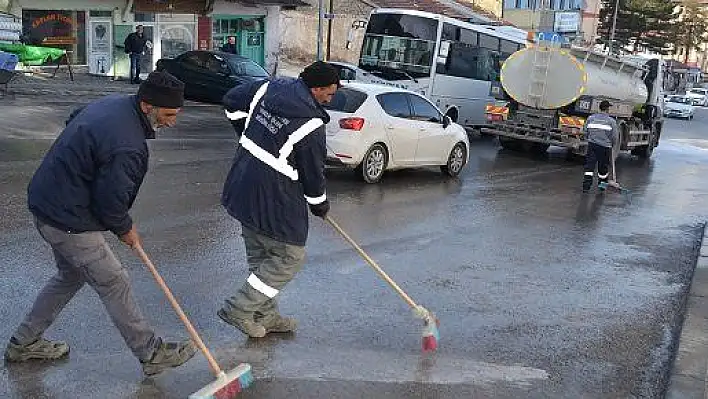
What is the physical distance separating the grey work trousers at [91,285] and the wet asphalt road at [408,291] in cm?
23

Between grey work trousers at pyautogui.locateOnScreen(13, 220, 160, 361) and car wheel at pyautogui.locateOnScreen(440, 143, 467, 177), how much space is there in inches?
381

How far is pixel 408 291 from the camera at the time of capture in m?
6.89

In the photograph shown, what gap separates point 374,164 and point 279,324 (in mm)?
6998

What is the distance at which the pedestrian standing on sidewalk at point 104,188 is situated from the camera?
4062 mm

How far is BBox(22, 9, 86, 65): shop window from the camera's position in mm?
22922

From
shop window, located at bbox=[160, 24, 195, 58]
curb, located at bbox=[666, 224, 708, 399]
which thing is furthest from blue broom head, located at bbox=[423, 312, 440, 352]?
shop window, located at bbox=[160, 24, 195, 58]

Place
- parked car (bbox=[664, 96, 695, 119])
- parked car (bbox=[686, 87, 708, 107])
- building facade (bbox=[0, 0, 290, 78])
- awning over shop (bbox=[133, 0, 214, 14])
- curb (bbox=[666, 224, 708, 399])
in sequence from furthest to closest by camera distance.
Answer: parked car (bbox=[686, 87, 708, 107]), parked car (bbox=[664, 96, 695, 119]), awning over shop (bbox=[133, 0, 214, 14]), building facade (bbox=[0, 0, 290, 78]), curb (bbox=[666, 224, 708, 399])

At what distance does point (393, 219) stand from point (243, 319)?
4.75 meters

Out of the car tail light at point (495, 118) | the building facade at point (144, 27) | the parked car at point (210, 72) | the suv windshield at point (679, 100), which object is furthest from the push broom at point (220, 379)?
the suv windshield at point (679, 100)

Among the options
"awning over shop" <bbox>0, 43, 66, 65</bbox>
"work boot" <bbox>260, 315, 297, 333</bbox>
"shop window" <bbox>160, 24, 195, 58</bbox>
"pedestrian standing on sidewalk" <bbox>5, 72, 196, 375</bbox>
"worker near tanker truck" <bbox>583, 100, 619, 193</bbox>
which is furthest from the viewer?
"shop window" <bbox>160, 24, 195, 58</bbox>

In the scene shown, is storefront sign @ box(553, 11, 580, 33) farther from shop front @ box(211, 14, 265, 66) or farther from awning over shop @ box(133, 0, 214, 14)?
awning over shop @ box(133, 0, 214, 14)

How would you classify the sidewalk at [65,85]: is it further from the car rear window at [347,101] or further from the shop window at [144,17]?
the car rear window at [347,101]

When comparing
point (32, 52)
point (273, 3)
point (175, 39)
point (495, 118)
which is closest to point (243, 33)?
point (273, 3)

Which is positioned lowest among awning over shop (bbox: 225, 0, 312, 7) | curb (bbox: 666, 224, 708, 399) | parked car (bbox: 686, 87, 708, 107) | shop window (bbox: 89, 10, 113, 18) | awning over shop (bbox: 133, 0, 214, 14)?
parked car (bbox: 686, 87, 708, 107)
